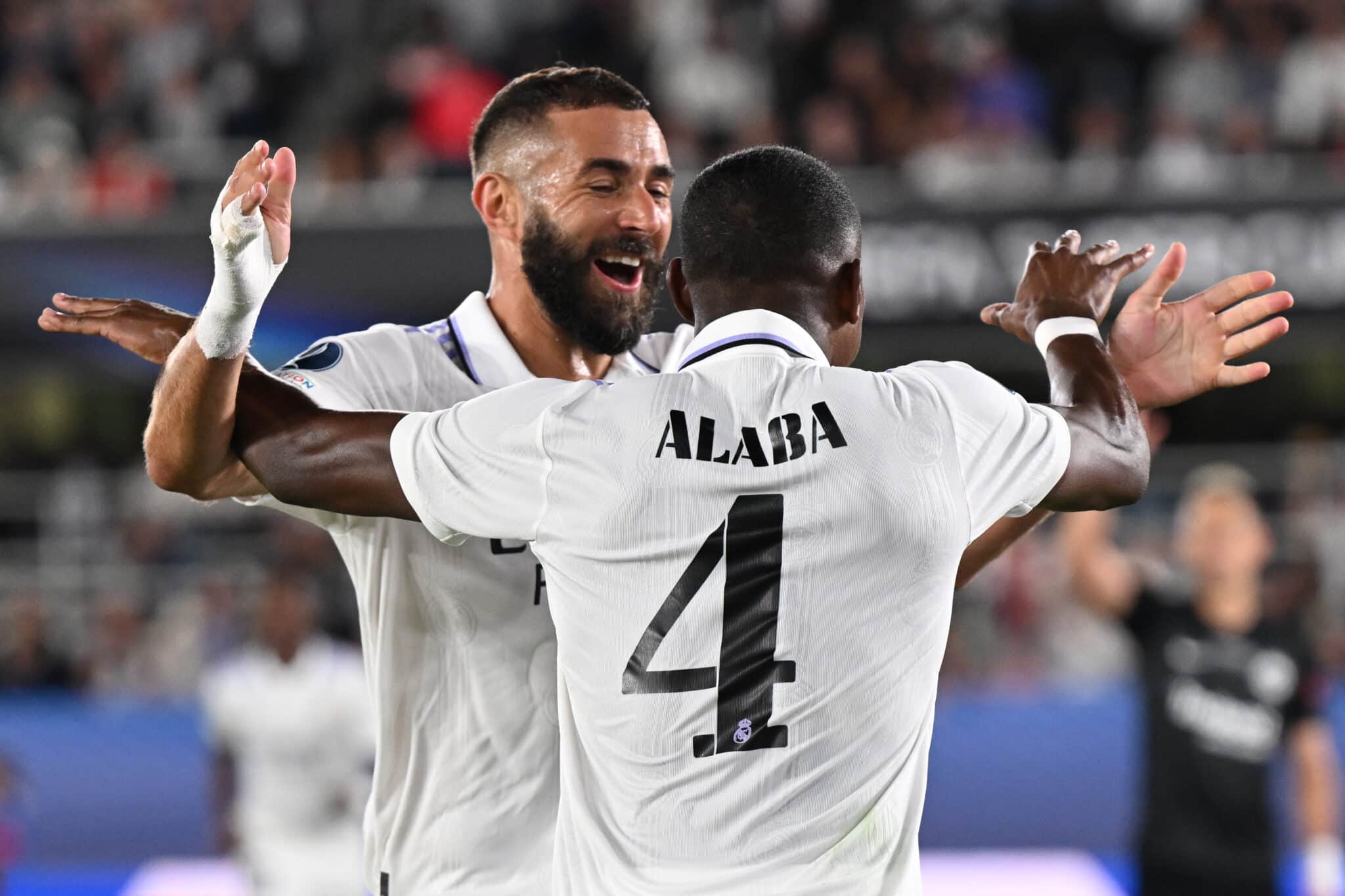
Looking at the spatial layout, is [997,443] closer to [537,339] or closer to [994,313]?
[994,313]

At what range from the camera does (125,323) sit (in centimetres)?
304

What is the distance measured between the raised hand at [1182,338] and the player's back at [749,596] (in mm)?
765

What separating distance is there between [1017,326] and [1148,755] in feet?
13.7

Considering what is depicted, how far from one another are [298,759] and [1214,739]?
3911 mm

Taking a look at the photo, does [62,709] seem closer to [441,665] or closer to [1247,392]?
[441,665]

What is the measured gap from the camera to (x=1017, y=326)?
3.04 m

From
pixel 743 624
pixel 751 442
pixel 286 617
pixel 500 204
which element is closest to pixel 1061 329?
pixel 751 442

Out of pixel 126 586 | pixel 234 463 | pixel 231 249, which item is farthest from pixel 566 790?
pixel 126 586

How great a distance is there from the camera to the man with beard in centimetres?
308

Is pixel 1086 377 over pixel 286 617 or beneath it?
over

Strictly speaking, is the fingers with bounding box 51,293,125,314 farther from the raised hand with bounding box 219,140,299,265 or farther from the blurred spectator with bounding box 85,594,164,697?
the blurred spectator with bounding box 85,594,164,697

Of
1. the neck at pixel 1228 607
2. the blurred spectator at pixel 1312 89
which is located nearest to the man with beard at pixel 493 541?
the neck at pixel 1228 607

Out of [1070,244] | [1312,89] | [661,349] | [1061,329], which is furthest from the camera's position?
[1312,89]

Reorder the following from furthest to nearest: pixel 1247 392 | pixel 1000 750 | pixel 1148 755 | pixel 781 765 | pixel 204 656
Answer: pixel 1247 392
pixel 204 656
pixel 1000 750
pixel 1148 755
pixel 781 765
